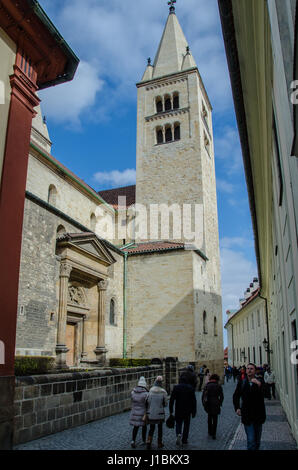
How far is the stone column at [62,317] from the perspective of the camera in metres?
15.2

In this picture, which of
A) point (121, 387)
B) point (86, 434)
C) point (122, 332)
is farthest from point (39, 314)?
point (122, 332)

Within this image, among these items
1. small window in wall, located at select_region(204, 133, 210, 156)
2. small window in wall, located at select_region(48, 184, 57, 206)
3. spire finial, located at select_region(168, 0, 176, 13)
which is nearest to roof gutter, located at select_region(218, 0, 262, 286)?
small window in wall, located at select_region(48, 184, 57, 206)

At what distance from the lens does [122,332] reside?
22.4 m

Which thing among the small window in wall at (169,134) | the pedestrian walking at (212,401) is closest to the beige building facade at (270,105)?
the pedestrian walking at (212,401)

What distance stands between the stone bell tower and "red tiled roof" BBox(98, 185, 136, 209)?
6.44 feet

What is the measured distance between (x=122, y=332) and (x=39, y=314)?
28.7 ft

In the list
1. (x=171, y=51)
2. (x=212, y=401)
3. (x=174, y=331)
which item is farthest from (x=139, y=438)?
(x=171, y=51)

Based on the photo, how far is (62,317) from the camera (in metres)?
15.8

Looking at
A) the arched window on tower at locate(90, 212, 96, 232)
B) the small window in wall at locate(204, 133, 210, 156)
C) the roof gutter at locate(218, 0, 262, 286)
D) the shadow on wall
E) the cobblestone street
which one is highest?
the small window in wall at locate(204, 133, 210, 156)

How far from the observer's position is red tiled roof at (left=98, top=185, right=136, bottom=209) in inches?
1217

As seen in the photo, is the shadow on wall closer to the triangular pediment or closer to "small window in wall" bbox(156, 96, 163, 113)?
the triangular pediment

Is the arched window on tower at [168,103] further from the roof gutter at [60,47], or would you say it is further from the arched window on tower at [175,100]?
the roof gutter at [60,47]

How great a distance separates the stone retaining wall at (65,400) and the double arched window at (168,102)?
24.3m

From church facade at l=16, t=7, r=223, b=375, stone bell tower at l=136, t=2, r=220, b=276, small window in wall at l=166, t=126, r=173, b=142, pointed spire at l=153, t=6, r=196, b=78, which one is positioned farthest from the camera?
pointed spire at l=153, t=6, r=196, b=78
